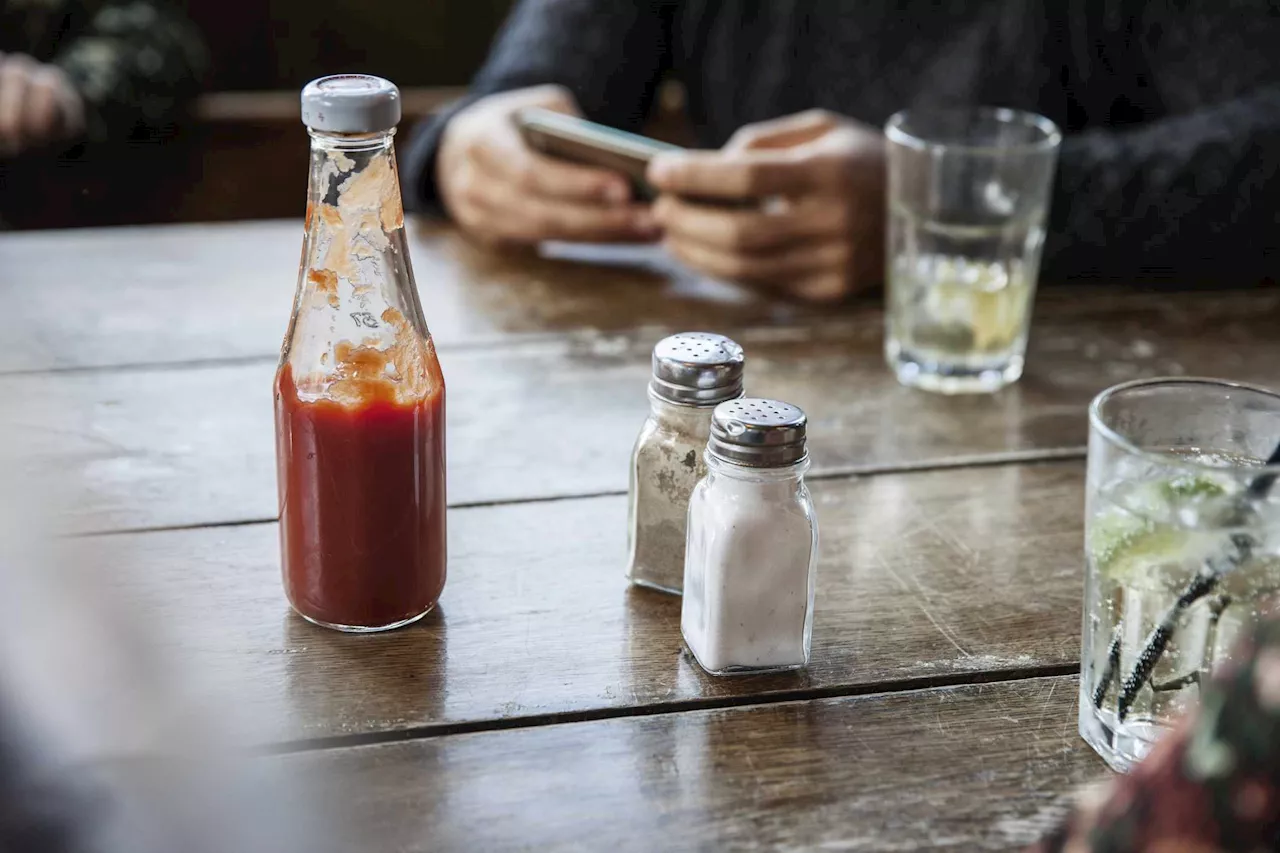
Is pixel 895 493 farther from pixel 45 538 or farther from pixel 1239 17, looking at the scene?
pixel 1239 17

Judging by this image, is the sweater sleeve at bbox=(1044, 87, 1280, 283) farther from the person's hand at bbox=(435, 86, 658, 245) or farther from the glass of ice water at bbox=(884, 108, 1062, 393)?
the person's hand at bbox=(435, 86, 658, 245)

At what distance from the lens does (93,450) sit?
991mm

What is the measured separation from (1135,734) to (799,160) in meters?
0.82

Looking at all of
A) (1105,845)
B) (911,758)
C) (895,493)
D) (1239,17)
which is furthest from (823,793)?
(1239,17)

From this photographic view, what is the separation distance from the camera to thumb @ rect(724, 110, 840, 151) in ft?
4.65

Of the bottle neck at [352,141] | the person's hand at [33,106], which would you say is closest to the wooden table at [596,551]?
the bottle neck at [352,141]

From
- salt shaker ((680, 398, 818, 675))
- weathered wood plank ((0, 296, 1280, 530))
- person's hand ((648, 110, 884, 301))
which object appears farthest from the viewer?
person's hand ((648, 110, 884, 301))

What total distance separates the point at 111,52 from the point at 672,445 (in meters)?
1.90

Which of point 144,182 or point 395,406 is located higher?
point 395,406

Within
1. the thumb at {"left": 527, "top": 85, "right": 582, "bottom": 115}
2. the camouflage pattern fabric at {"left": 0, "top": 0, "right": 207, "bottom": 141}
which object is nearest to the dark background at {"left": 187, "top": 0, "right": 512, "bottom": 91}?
the camouflage pattern fabric at {"left": 0, "top": 0, "right": 207, "bottom": 141}

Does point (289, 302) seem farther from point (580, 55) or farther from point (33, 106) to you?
point (33, 106)

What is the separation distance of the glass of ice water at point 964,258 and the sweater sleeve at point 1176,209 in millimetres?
219

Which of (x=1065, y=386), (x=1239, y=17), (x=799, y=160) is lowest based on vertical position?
(x=1065, y=386)

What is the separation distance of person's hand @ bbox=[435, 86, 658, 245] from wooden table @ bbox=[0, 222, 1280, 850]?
0.14ft
